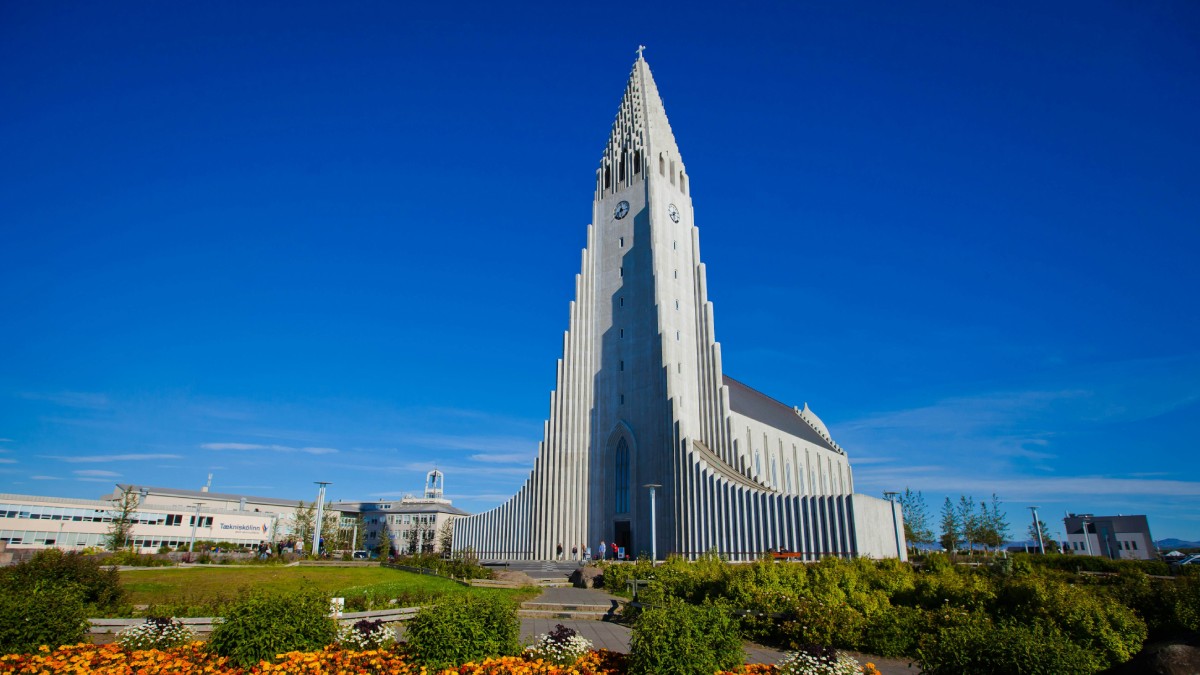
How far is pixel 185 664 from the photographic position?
870 cm

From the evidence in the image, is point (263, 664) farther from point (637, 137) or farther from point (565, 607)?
point (637, 137)

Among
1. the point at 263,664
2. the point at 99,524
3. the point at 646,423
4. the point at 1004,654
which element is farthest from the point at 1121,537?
the point at 99,524

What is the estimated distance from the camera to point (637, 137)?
52.5 meters

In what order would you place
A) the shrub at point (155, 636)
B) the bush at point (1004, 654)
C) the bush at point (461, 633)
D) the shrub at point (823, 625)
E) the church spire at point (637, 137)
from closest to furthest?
the bush at point (1004, 654), the bush at point (461, 633), the shrub at point (155, 636), the shrub at point (823, 625), the church spire at point (637, 137)

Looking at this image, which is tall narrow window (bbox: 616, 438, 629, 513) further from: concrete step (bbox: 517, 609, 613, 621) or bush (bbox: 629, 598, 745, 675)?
bush (bbox: 629, 598, 745, 675)

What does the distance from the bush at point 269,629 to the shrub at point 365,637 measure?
0.65 ft

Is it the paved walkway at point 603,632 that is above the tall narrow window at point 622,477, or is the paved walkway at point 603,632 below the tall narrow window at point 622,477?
below

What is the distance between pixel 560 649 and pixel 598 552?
3528cm

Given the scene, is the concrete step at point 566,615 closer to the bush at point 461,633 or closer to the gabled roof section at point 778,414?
the bush at point 461,633

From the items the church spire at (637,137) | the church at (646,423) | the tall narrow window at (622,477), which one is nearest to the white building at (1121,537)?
the church at (646,423)

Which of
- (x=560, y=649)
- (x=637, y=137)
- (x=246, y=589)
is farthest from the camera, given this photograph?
(x=637, y=137)

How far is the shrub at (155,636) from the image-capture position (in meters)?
10.0

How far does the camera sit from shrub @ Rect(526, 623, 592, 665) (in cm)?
932

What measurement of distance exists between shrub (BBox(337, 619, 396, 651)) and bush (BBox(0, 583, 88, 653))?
3.91 meters
